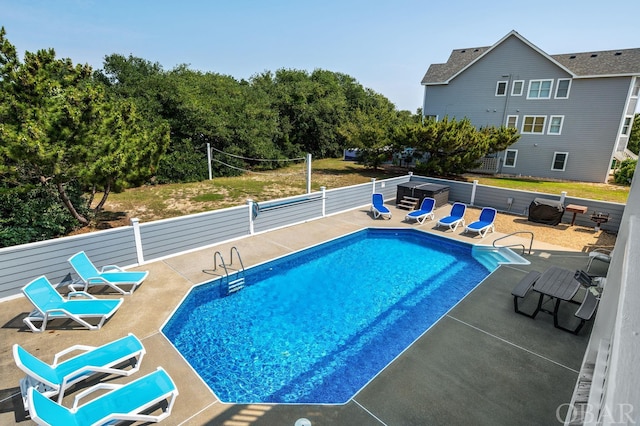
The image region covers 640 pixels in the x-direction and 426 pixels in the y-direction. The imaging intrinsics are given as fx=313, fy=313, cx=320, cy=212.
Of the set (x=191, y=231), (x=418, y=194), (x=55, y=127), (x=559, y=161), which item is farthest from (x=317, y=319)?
(x=559, y=161)

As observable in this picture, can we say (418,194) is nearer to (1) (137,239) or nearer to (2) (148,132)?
(1) (137,239)

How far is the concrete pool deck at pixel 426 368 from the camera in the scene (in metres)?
4.07

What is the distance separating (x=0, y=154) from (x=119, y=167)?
2.53m

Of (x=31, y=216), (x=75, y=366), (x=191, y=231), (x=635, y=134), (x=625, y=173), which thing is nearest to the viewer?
(x=75, y=366)

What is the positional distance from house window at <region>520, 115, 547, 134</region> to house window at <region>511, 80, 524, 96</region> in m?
1.82

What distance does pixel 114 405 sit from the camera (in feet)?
12.5

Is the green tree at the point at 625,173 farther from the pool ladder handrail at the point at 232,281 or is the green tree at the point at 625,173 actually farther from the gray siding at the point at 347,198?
the pool ladder handrail at the point at 232,281

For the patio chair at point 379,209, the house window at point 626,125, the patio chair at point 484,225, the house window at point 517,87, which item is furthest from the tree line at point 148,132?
the house window at point 626,125

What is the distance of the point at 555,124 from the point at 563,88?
7.75ft

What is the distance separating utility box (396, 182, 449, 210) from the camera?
13680 mm

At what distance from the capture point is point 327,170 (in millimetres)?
25234

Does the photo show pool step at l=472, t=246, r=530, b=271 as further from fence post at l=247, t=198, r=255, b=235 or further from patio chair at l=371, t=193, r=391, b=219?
fence post at l=247, t=198, r=255, b=235

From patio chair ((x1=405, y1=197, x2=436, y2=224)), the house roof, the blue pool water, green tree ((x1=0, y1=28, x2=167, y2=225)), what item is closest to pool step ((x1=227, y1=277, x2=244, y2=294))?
the blue pool water

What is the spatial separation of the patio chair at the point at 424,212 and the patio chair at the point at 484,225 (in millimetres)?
1592
